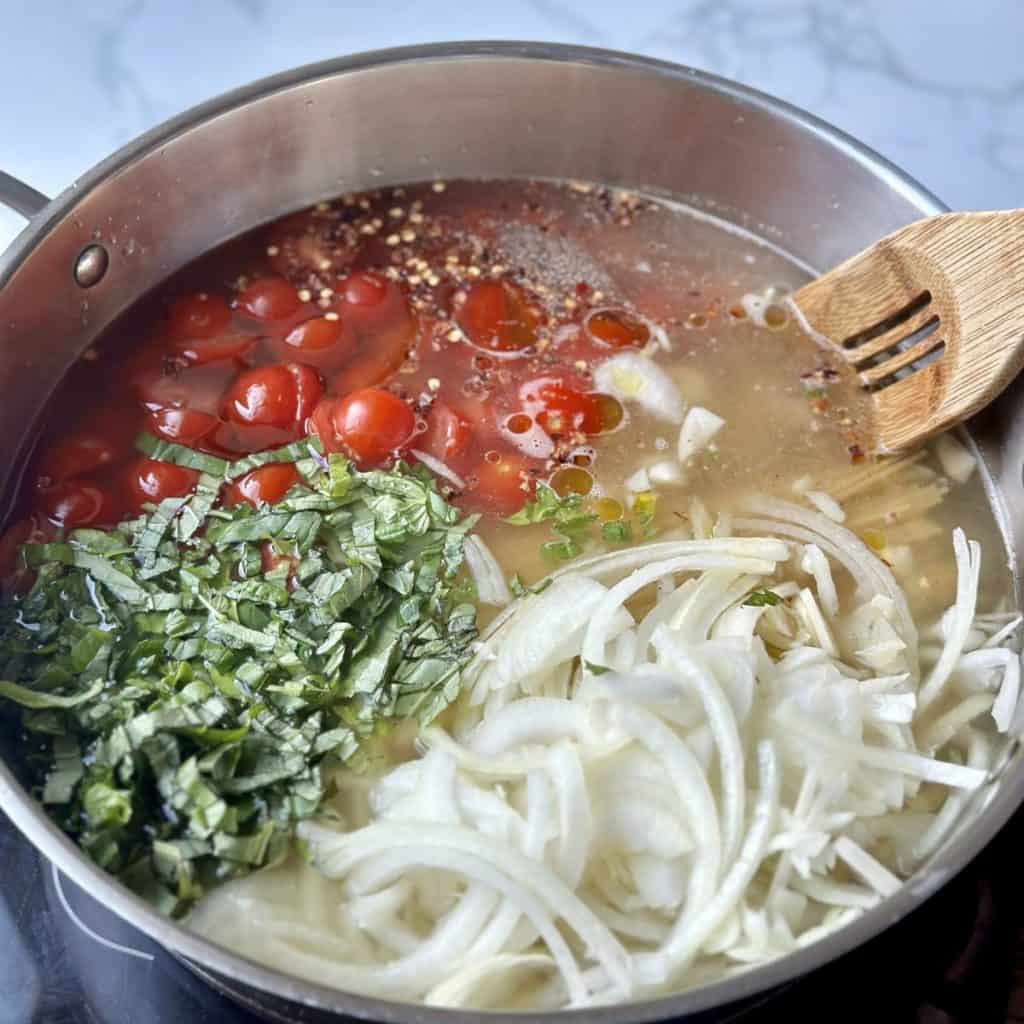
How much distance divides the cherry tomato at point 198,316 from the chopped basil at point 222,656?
206 millimetres

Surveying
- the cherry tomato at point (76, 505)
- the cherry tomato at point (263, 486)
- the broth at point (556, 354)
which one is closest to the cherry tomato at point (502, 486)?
the broth at point (556, 354)

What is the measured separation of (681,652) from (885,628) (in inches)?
12.2

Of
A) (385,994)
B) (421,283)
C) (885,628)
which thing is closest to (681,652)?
(885,628)

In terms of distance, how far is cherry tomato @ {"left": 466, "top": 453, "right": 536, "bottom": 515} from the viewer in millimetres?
1628

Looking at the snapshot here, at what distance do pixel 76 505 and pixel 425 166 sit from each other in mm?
778

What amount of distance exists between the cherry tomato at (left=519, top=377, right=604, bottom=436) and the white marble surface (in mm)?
868

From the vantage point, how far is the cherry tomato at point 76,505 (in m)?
1.57

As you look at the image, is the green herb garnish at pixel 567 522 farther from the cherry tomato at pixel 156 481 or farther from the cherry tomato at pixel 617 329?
the cherry tomato at pixel 156 481

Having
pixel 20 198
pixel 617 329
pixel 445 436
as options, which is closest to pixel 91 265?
pixel 20 198

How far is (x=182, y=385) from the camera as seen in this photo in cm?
171

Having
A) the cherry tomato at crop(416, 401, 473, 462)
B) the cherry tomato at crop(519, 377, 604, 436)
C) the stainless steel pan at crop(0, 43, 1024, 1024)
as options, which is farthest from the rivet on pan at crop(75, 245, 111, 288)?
the cherry tomato at crop(519, 377, 604, 436)

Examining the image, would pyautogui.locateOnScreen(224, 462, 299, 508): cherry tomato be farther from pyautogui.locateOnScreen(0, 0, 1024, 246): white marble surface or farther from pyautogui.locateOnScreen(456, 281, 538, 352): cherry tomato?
pyautogui.locateOnScreen(0, 0, 1024, 246): white marble surface

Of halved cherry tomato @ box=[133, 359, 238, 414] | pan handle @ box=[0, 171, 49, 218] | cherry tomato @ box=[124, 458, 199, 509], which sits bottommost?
cherry tomato @ box=[124, 458, 199, 509]

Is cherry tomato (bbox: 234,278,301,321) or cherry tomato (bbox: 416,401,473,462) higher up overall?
cherry tomato (bbox: 234,278,301,321)
